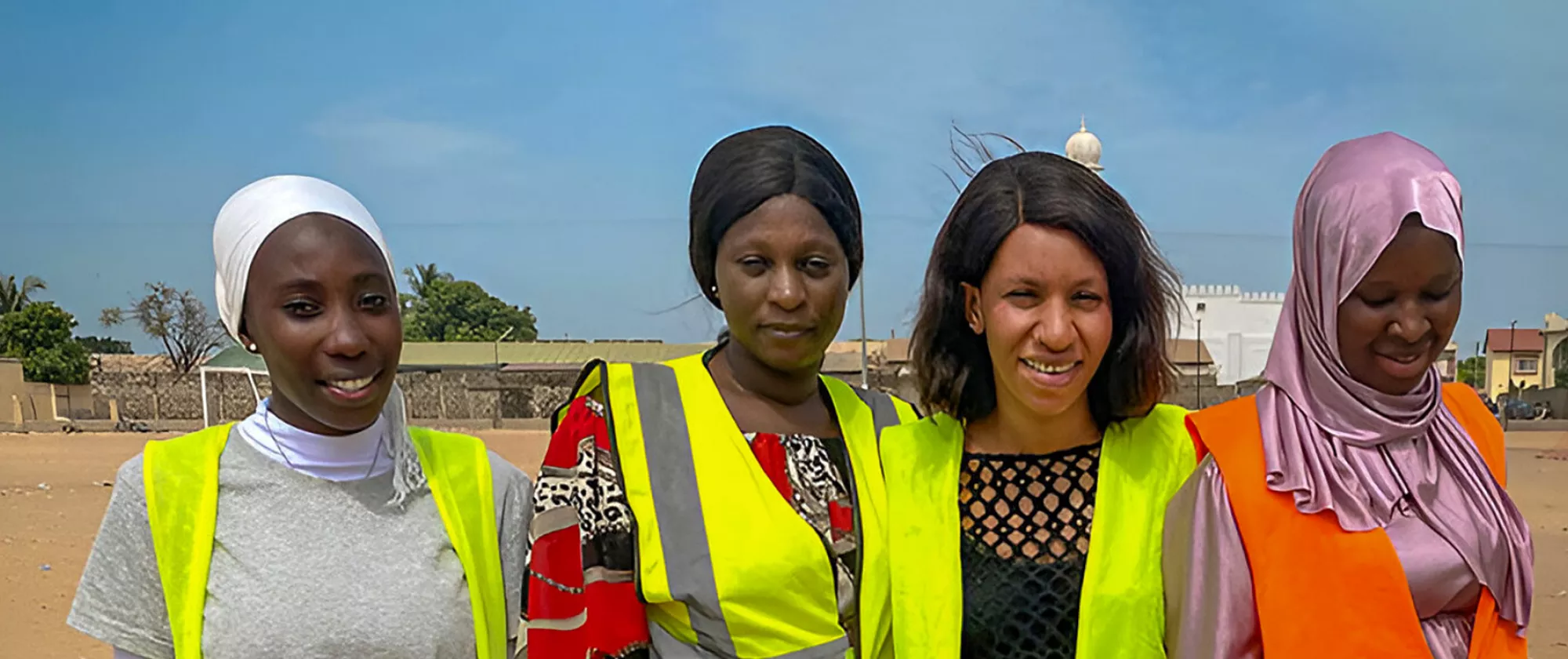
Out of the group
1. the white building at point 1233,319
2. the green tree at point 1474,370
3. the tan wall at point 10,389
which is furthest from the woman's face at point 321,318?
the green tree at point 1474,370

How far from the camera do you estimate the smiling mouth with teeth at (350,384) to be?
5.79 ft

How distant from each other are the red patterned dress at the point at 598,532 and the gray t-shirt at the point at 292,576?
0.59 feet

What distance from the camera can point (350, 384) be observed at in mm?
1772

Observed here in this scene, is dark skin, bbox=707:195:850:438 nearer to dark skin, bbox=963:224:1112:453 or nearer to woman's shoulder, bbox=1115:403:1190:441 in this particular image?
dark skin, bbox=963:224:1112:453

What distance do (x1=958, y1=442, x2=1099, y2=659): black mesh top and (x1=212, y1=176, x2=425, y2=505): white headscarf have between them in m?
1.09

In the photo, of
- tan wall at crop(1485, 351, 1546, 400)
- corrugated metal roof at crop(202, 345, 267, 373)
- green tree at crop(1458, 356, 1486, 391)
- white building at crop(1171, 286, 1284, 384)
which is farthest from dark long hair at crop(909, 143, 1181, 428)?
green tree at crop(1458, 356, 1486, 391)

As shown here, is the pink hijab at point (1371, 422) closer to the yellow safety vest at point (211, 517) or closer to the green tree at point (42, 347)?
the yellow safety vest at point (211, 517)

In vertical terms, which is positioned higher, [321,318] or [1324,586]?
[321,318]

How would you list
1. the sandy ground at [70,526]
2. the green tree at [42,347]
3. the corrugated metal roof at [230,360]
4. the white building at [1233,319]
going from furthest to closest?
the white building at [1233,319], the green tree at [42,347], the corrugated metal roof at [230,360], the sandy ground at [70,526]

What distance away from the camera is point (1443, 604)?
5.83 feet

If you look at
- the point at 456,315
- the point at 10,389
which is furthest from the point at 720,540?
the point at 456,315

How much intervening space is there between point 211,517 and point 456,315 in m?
49.4

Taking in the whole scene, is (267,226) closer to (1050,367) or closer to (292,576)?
(292,576)

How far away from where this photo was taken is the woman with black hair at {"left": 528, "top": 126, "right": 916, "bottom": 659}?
1.99m
